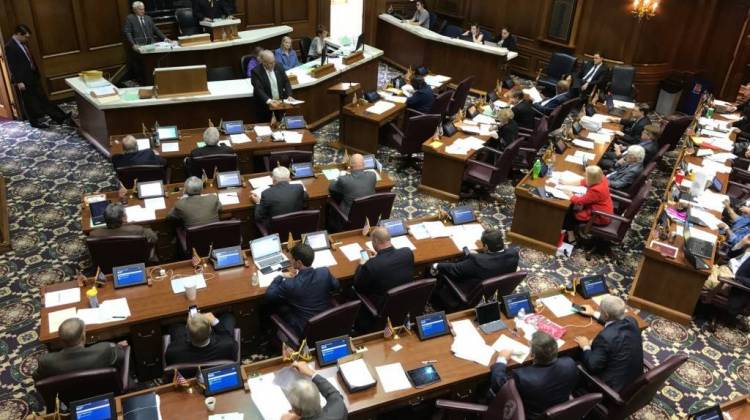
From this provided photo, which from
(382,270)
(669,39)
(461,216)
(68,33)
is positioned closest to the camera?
(382,270)

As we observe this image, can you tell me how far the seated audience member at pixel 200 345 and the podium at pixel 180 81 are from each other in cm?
527

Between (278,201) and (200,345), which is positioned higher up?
(278,201)

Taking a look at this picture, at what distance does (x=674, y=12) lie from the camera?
12391 millimetres

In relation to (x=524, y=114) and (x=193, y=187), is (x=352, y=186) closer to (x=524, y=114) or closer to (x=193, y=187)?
(x=193, y=187)

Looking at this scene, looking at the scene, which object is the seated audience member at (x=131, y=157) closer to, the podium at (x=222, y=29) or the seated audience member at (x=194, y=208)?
the seated audience member at (x=194, y=208)

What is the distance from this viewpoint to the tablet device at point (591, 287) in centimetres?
537

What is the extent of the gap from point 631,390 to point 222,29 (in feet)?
31.7

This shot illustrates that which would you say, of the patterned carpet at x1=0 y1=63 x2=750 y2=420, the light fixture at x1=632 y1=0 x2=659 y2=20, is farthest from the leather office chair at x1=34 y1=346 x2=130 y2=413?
the light fixture at x1=632 y1=0 x2=659 y2=20

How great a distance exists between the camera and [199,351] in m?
4.24

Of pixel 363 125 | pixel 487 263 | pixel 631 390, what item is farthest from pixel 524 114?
pixel 631 390

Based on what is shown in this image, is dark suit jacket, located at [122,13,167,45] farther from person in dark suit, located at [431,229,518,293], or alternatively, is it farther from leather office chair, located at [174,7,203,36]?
person in dark suit, located at [431,229,518,293]

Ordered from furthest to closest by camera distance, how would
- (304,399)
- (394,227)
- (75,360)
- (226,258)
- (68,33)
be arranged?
(68,33) → (394,227) → (226,258) → (75,360) → (304,399)

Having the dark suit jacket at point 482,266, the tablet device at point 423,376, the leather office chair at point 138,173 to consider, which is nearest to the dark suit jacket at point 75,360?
the tablet device at point 423,376

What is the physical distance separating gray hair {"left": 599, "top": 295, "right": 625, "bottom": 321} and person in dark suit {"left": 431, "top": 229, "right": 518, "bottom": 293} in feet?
3.22
